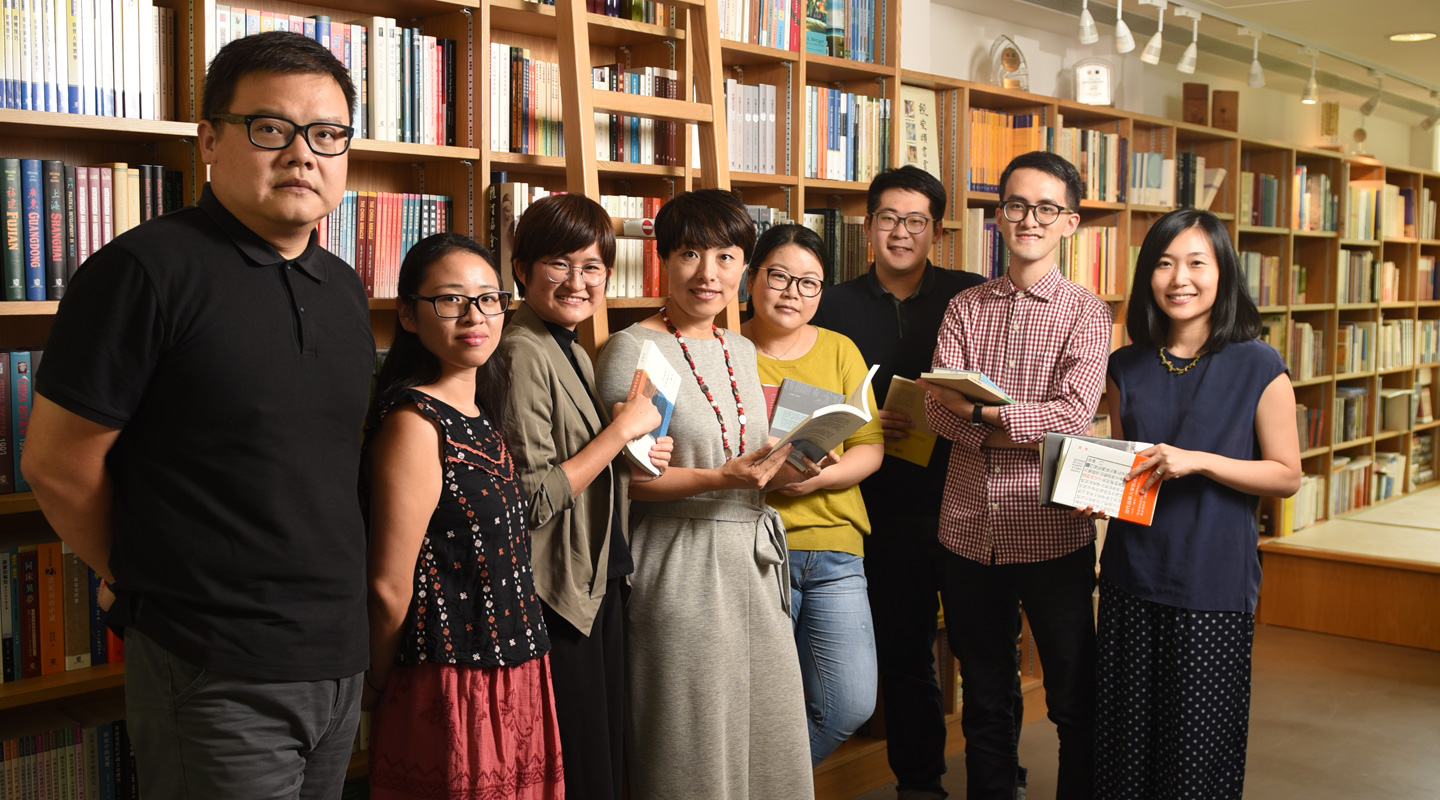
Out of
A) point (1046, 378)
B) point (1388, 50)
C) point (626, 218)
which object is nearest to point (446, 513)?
point (626, 218)

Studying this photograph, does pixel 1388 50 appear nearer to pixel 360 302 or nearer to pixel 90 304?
pixel 360 302

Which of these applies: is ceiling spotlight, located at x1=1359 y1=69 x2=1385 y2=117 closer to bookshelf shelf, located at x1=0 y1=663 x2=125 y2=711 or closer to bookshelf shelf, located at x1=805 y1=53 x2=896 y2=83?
bookshelf shelf, located at x1=805 y1=53 x2=896 y2=83

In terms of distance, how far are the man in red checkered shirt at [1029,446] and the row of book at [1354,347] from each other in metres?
4.87

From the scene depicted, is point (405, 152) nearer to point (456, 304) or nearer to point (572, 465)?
point (456, 304)

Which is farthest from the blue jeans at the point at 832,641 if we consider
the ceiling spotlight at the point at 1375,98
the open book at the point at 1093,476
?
the ceiling spotlight at the point at 1375,98

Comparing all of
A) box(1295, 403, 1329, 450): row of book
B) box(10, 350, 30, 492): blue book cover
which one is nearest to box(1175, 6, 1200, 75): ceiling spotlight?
box(1295, 403, 1329, 450): row of book

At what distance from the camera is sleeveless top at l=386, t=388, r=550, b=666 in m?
1.68

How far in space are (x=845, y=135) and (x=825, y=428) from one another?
1.57m

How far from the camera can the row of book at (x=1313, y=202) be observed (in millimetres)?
6008

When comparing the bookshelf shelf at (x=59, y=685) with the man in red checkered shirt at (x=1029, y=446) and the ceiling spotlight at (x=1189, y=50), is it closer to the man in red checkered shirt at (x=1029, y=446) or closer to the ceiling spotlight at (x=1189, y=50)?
the man in red checkered shirt at (x=1029, y=446)

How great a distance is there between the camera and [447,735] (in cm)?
167

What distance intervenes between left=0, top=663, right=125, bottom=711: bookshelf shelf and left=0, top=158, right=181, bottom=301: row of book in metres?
0.69

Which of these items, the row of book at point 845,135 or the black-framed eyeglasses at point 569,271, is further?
the row of book at point 845,135

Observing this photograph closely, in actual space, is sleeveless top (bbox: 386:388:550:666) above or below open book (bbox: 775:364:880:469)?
below
